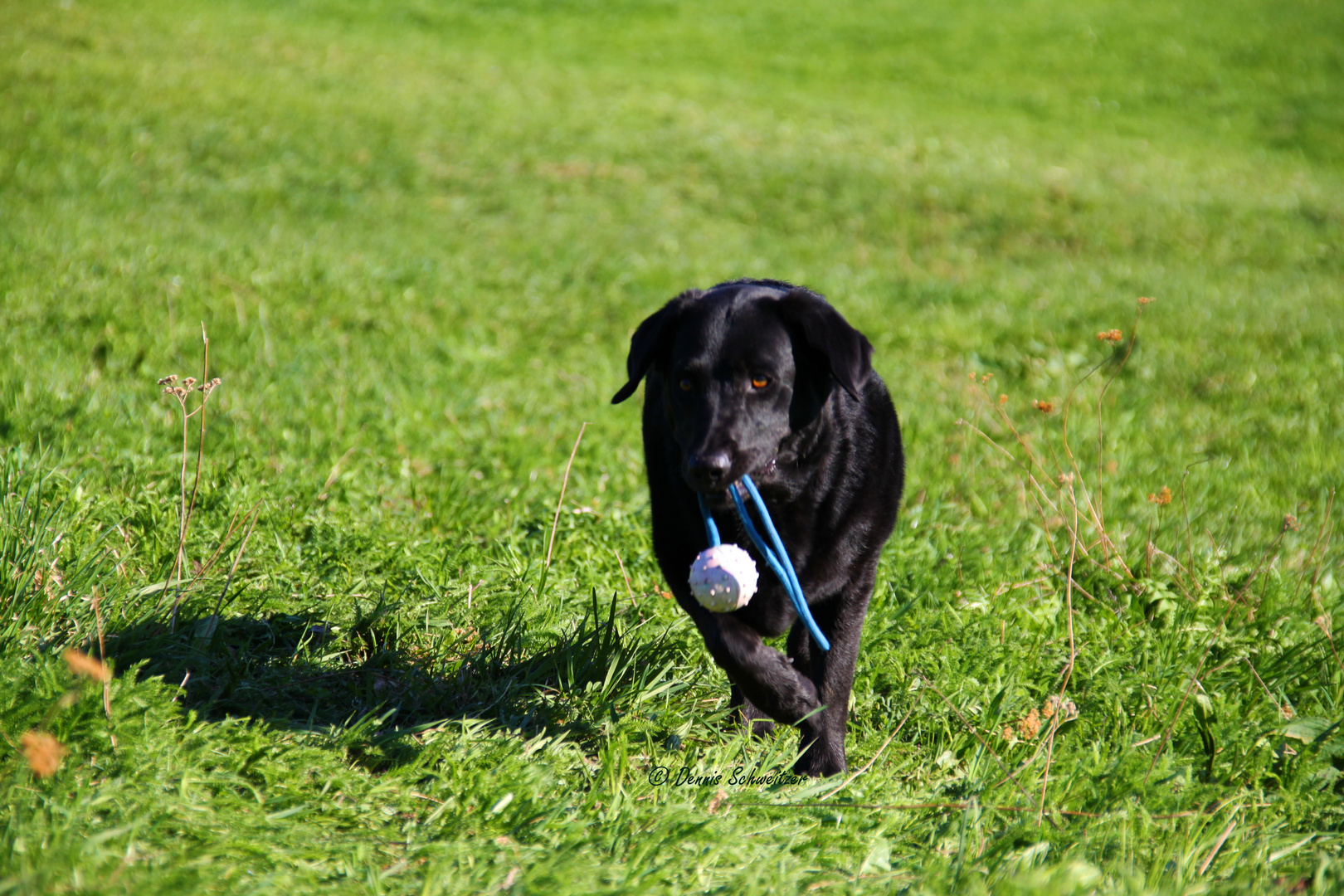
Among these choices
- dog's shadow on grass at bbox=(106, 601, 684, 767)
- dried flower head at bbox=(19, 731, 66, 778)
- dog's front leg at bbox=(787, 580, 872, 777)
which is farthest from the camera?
dog's front leg at bbox=(787, 580, 872, 777)

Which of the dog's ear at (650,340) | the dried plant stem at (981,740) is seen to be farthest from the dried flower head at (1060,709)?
the dog's ear at (650,340)

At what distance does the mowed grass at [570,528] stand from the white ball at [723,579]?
0.49 m

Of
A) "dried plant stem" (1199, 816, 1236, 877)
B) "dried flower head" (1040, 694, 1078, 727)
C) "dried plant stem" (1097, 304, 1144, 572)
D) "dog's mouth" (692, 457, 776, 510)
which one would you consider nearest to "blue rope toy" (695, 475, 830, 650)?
"dog's mouth" (692, 457, 776, 510)

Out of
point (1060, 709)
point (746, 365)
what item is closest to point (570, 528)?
point (746, 365)

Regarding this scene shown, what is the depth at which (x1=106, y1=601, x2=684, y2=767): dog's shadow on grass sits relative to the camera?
2.80 m

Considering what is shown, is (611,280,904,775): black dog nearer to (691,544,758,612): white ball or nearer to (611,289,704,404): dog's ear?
(611,289,704,404): dog's ear

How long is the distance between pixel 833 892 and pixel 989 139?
639 inches

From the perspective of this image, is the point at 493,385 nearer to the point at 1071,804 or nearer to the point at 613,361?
the point at 613,361

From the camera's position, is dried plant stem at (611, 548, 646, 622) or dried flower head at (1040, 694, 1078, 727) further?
dried plant stem at (611, 548, 646, 622)

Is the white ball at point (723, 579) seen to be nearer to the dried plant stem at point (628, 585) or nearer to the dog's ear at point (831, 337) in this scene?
the dog's ear at point (831, 337)

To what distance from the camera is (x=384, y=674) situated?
3.11m

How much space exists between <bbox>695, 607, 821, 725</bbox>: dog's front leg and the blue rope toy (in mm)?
152

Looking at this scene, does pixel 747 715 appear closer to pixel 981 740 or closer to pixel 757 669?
pixel 757 669

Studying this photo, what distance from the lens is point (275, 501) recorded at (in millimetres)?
3934
